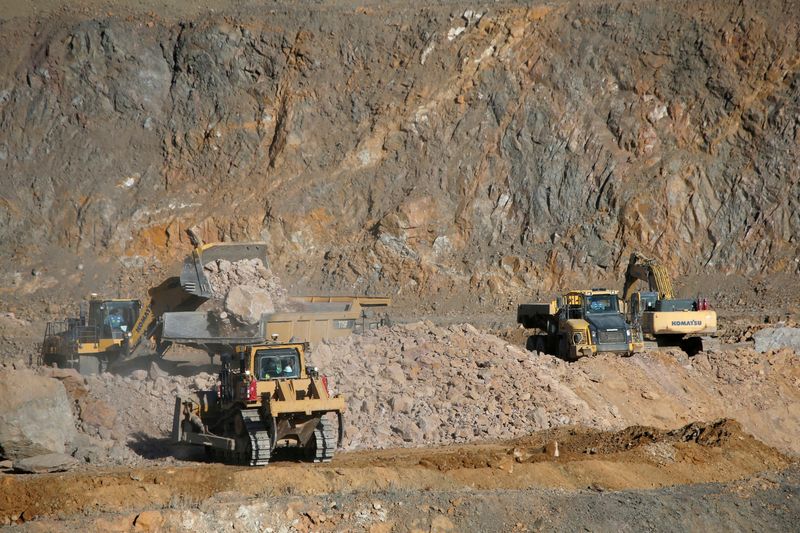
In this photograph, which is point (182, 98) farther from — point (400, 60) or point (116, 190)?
point (400, 60)

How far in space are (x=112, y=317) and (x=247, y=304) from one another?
3.62 meters

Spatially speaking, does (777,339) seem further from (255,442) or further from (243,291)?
(255,442)

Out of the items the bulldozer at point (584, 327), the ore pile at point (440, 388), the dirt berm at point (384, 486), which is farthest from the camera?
the bulldozer at point (584, 327)

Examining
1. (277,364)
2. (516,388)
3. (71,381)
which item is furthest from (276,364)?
(516,388)

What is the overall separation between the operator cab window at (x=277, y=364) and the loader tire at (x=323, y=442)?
2.78ft

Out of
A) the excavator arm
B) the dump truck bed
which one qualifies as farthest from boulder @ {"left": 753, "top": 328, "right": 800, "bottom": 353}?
the dump truck bed

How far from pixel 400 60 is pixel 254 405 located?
25.1 meters

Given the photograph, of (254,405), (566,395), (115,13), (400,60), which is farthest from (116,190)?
Answer: (254,405)

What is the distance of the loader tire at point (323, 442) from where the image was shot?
1498 centimetres

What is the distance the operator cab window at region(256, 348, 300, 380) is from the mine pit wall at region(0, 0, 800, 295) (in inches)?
750

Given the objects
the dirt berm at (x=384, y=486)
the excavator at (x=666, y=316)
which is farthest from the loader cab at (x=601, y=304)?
the dirt berm at (x=384, y=486)

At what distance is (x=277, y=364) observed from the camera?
15109 millimetres

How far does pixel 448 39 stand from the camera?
123ft

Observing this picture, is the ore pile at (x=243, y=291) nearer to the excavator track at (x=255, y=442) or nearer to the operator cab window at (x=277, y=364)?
the operator cab window at (x=277, y=364)
